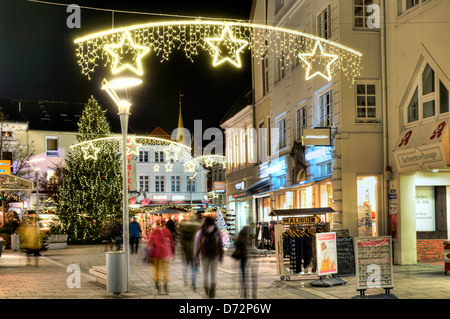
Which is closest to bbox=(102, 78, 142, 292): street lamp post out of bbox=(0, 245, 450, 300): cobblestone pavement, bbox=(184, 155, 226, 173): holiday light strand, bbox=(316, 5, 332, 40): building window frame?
bbox=(0, 245, 450, 300): cobblestone pavement

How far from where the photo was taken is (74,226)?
42.5 m

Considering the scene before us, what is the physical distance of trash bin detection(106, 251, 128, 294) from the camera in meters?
14.2

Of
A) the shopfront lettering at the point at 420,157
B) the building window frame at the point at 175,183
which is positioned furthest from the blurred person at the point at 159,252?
the building window frame at the point at 175,183

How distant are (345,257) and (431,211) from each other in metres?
6.45

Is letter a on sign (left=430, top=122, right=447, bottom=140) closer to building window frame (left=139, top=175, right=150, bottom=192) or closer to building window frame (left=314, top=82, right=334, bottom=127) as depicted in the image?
building window frame (left=314, top=82, right=334, bottom=127)

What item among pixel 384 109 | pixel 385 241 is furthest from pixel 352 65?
pixel 385 241

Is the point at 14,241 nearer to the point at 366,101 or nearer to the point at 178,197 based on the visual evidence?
the point at 366,101

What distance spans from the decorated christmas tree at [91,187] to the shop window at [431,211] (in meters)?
25.5

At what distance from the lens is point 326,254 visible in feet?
52.1

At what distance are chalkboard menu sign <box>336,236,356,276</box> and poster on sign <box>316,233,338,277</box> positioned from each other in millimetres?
465

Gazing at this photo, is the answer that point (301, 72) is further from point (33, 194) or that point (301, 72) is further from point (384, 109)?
point (33, 194)

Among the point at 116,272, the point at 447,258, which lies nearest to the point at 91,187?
the point at 116,272

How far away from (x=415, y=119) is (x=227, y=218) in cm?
2137

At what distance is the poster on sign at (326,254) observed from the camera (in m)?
15.6
